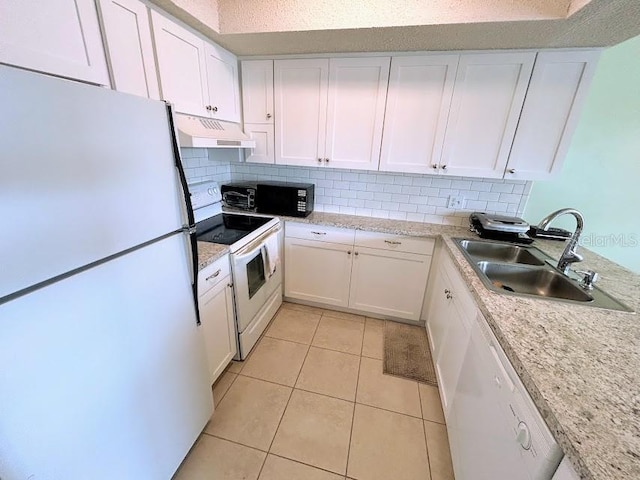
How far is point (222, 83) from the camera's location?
2.08 metres

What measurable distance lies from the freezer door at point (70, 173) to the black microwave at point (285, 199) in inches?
56.8

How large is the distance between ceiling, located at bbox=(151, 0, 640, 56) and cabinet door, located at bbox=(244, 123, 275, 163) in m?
0.60

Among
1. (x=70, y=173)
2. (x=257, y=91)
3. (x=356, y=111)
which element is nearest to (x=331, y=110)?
(x=356, y=111)

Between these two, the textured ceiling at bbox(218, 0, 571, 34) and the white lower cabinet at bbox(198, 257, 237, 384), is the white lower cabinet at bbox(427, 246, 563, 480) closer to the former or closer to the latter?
the white lower cabinet at bbox(198, 257, 237, 384)

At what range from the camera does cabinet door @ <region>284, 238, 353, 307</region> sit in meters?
2.45

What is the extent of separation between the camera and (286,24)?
1.70m

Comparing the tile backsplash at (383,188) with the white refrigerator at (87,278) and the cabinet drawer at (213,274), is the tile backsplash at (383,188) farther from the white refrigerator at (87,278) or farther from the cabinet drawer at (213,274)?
the white refrigerator at (87,278)

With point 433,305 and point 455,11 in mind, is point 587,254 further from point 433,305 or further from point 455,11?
point 455,11

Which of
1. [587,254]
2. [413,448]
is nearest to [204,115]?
[413,448]

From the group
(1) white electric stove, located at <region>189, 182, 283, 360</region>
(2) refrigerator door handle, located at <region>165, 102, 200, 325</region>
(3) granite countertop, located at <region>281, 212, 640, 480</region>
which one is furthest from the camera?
(1) white electric stove, located at <region>189, 182, 283, 360</region>

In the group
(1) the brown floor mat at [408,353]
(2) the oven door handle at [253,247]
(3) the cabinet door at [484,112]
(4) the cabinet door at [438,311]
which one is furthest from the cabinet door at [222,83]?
(1) the brown floor mat at [408,353]

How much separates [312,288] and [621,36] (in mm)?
2676

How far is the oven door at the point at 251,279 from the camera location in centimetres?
182

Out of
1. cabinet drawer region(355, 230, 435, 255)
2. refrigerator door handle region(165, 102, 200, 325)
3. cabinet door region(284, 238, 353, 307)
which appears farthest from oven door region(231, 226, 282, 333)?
cabinet drawer region(355, 230, 435, 255)
